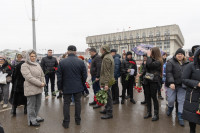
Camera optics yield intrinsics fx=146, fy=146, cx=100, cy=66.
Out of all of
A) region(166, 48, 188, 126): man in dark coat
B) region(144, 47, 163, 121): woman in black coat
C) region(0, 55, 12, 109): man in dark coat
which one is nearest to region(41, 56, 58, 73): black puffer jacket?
region(0, 55, 12, 109): man in dark coat

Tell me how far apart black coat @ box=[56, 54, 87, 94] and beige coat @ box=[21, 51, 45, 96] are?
1.98ft

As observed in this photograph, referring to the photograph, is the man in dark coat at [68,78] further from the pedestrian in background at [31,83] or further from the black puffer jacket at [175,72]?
the black puffer jacket at [175,72]

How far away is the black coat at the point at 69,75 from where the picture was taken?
366 centimetres

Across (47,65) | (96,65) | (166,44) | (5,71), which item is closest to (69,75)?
(96,65)

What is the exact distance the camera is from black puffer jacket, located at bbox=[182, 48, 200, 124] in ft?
8.74

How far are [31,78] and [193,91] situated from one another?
360cm

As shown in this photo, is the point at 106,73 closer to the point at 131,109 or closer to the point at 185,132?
the point at 131,109

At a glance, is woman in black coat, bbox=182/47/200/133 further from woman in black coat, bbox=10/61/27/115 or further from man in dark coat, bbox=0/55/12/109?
man in dark coat, bbox=0/55/12/109

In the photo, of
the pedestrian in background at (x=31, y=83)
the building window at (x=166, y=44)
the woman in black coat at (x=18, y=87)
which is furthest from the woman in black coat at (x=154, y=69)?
the building window at (x=166, y=44)

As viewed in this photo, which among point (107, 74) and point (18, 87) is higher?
point (107, 74)

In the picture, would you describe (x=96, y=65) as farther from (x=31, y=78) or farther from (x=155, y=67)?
(x=31, y=78)

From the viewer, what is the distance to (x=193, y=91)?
272 cm

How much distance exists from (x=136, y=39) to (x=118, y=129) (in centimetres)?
8465

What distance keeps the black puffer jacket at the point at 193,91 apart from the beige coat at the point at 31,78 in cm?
339
